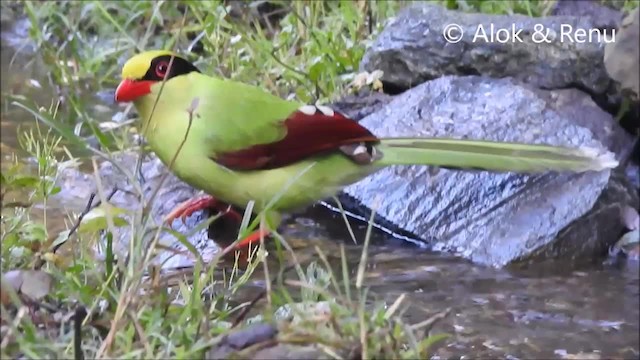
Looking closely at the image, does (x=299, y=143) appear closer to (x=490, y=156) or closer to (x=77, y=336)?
(x=490, y=156)

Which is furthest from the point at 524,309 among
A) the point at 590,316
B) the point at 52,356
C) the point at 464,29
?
the point at 464,29

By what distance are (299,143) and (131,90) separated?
48cm

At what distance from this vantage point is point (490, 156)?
10.3ft

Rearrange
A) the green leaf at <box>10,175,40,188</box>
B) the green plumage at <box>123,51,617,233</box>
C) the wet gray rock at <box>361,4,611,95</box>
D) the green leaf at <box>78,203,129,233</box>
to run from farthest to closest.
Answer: the wet gray rock at <box>361,4,611,95</box>
the green plumage at <box>123,51,617,233</box>
the green leaf at <box>10,175,40,188</box>
the green leaf at <box>78,203,129,233</box>

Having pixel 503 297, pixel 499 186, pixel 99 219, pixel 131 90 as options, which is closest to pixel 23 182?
pixel 99 219

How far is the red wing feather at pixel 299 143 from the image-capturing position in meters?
2.94

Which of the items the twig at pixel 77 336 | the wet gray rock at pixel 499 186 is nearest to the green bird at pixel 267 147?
the wet gray rock at pixel 499 186

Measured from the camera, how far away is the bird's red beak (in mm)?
2971

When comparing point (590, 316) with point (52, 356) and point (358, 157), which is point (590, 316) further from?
point (52, 356)

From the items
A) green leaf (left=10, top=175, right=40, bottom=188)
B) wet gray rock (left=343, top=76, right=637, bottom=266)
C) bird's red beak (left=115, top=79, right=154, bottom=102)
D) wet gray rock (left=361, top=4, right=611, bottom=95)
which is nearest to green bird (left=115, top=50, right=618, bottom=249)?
bird's red beak (left=115, top=79, right=154, bottom=102)

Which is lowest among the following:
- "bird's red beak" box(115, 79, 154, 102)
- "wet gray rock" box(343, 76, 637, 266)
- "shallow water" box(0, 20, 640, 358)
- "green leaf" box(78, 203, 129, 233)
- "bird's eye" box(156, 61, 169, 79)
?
"shallow water" box(0, 20, 640, 358)

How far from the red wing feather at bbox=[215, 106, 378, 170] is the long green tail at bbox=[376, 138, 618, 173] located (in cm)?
13

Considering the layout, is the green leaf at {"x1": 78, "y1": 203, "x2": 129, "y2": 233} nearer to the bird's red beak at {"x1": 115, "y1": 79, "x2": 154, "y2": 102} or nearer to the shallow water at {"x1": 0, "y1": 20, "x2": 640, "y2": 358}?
the shallow water at {"x1": 0, "y1": 20, "x2": 640, "y2": 358}

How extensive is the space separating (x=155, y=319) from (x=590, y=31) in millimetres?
2741
